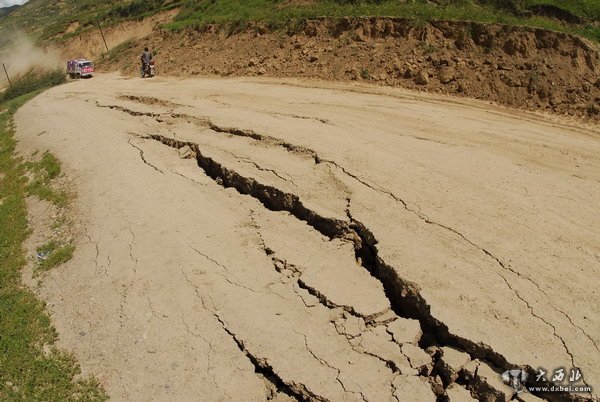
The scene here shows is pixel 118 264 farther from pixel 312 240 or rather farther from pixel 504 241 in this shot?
pixel 504 241

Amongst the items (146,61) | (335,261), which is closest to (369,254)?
(335,261)

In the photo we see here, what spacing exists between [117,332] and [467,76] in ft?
41.7

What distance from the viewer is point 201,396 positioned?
5.59 m

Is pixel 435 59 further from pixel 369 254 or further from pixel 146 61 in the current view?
pixel 146 61

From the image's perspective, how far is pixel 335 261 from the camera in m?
7.02

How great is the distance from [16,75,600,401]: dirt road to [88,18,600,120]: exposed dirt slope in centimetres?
211

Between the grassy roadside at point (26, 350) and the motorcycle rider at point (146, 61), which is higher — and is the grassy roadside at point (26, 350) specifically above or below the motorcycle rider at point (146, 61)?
below

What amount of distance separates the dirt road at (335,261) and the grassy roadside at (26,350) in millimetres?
262

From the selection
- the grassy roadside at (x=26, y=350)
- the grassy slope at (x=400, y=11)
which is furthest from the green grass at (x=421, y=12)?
the grassy roadside at (x=26, y=350)

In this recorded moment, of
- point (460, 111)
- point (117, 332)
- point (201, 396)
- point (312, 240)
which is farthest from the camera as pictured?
point (460, 111)

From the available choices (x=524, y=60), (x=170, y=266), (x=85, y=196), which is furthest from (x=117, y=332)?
(x=524, y=60)

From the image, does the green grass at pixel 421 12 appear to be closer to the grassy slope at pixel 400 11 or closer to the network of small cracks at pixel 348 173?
the grassy slope at pixel 400 11

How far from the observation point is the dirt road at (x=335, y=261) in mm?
5461

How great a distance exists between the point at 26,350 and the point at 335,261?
4597 millimetres
